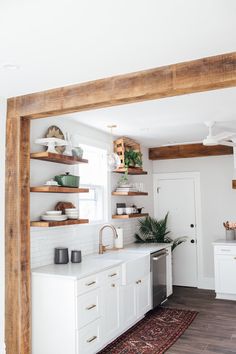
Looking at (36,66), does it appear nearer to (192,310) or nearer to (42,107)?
(42,107)

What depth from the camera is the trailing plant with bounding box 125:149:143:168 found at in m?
5.57

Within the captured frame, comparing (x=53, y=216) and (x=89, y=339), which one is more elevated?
(x=53, y=216)

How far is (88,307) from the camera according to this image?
11.6 ft

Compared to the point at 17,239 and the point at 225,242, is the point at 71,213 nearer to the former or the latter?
the point at 17,239

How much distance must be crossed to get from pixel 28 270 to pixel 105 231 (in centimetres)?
189

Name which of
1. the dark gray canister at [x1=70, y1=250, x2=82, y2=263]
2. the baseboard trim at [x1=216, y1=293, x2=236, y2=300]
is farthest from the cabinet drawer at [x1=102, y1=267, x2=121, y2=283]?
the baseboard trim at [x1=216, y1=293, x2=236, y2=300]

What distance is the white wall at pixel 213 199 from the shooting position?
646 centimetres

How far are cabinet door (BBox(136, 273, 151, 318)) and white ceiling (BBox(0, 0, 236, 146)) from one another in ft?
8.64

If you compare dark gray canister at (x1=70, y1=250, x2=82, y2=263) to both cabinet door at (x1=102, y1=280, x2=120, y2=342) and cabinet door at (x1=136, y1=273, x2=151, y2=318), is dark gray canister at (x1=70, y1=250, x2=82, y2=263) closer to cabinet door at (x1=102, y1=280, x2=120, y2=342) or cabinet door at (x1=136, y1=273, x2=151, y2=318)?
cabinet door at (x1=102, y1=280, x2=120, y2=342)

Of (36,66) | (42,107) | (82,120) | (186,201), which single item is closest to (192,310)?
(186,201)

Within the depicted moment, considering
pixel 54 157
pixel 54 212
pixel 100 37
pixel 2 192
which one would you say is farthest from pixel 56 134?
pixel 100 37

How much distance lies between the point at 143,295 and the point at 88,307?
150 cm

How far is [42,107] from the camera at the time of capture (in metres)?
3.34

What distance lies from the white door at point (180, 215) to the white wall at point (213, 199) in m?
0.19
